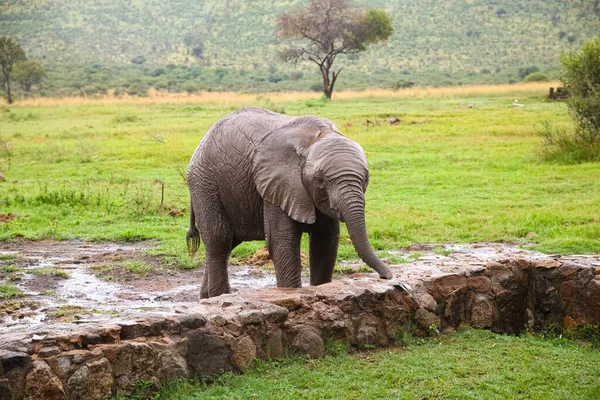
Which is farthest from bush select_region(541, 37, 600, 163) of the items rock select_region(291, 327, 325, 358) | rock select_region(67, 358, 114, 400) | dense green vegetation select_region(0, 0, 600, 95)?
dense green vegetation select_region(0, 0, 600, 95)

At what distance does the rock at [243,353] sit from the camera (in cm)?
618

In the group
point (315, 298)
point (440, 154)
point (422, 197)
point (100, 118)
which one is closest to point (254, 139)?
point (315, 298)

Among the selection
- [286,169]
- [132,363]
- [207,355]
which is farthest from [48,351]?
[286,169]

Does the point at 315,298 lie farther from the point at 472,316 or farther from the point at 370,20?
the point at 370,20

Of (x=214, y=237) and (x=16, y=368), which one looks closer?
(x=16, y=368)

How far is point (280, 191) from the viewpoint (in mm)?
7387

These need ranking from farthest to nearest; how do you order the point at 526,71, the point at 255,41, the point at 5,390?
1. the point at 255,41
2. the point at 526,71
3. the point at 5,390

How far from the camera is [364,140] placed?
899 inches

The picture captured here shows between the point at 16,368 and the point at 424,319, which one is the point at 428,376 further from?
the point at 16,368

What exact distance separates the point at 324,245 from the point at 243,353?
1775 millimetres

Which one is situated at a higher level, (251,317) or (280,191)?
(280,191)

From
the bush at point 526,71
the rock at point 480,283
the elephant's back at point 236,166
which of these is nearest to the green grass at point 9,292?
the elephant's back at point 236,166

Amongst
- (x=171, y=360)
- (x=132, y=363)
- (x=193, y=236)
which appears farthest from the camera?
(x=193, y=236)

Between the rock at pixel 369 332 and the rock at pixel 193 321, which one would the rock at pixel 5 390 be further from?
the rock at pixel 369 332
